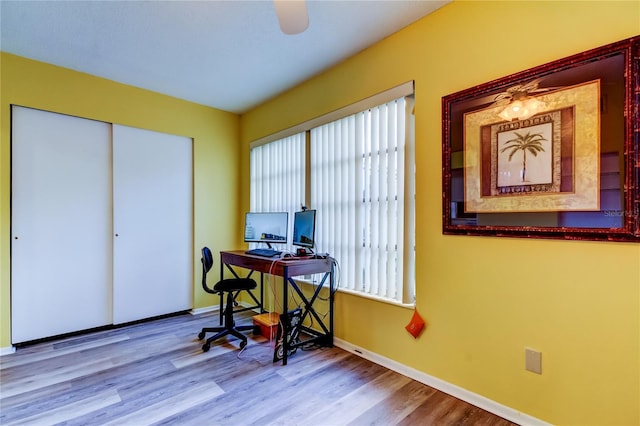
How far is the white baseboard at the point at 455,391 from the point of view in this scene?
6.04ft

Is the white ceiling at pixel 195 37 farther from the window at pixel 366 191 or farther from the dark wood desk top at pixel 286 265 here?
the dark wood desk top at pixel 286 265

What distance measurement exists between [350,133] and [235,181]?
7.23ft

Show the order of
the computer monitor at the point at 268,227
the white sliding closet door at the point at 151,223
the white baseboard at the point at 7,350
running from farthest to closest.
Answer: the white sliding closet door at the point at 151,223 → the computer monitor at the point at 268,227 → the white baseboard at the point at 7,350

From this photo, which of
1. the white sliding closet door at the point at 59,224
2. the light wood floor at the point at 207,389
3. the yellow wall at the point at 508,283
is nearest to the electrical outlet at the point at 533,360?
the yellow wall at the point at 508,283

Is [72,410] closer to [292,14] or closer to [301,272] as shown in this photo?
[301,272]

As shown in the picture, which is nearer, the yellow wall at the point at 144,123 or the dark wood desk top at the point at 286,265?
the dark wood desk top at the point at 286,265

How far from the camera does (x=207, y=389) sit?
222 cm

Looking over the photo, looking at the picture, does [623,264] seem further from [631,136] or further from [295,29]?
[295,29]

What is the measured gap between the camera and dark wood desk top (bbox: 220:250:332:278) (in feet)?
8.55

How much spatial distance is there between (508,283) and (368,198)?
1.27 m

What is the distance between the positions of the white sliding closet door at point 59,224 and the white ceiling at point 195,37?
688 millimetres

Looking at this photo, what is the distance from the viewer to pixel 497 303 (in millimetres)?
1951

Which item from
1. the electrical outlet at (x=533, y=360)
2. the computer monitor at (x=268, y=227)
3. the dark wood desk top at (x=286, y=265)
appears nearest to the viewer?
the electrical outlet at (x=533, y=360)

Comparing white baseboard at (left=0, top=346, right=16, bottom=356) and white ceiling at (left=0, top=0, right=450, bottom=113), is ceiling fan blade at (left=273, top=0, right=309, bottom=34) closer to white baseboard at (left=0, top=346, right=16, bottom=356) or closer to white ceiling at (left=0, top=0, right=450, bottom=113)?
white ceiling at (left=0, top=0, right=450, bottom=113)
